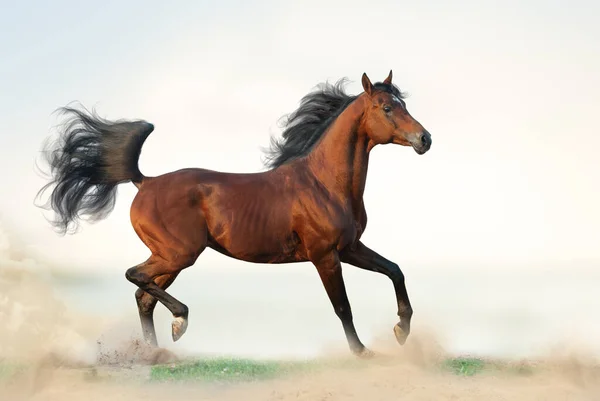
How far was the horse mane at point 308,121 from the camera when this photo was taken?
1030cm

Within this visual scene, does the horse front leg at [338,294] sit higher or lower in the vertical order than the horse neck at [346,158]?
lower

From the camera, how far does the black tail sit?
403 inches

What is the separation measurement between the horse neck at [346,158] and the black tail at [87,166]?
2.21 m

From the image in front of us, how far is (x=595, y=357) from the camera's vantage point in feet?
31.0

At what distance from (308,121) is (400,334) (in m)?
2.80

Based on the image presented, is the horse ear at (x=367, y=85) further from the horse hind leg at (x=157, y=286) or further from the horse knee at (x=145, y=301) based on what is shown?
the horse knee at (x=145, y=301)

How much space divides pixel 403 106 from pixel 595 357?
11.6 ft

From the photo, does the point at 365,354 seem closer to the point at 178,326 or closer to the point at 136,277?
the point at 178,326

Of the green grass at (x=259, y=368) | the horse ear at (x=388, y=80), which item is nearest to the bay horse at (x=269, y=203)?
the horse ear at (x=388, y=80)

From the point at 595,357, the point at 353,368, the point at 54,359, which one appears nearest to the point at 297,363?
the point at 353,368

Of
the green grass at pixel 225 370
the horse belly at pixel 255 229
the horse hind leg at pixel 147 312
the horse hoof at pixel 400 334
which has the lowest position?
the green grass at pixel 225 370

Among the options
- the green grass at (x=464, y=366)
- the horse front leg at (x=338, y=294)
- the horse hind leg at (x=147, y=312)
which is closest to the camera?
the green grass at (x=464, y=366)

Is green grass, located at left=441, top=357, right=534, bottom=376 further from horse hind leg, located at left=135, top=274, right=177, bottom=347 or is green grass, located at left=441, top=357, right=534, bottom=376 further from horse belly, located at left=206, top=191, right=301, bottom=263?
horse hind leg, located at left=135, top=274, right=177, bottom=347

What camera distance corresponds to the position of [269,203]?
31.8 ft
